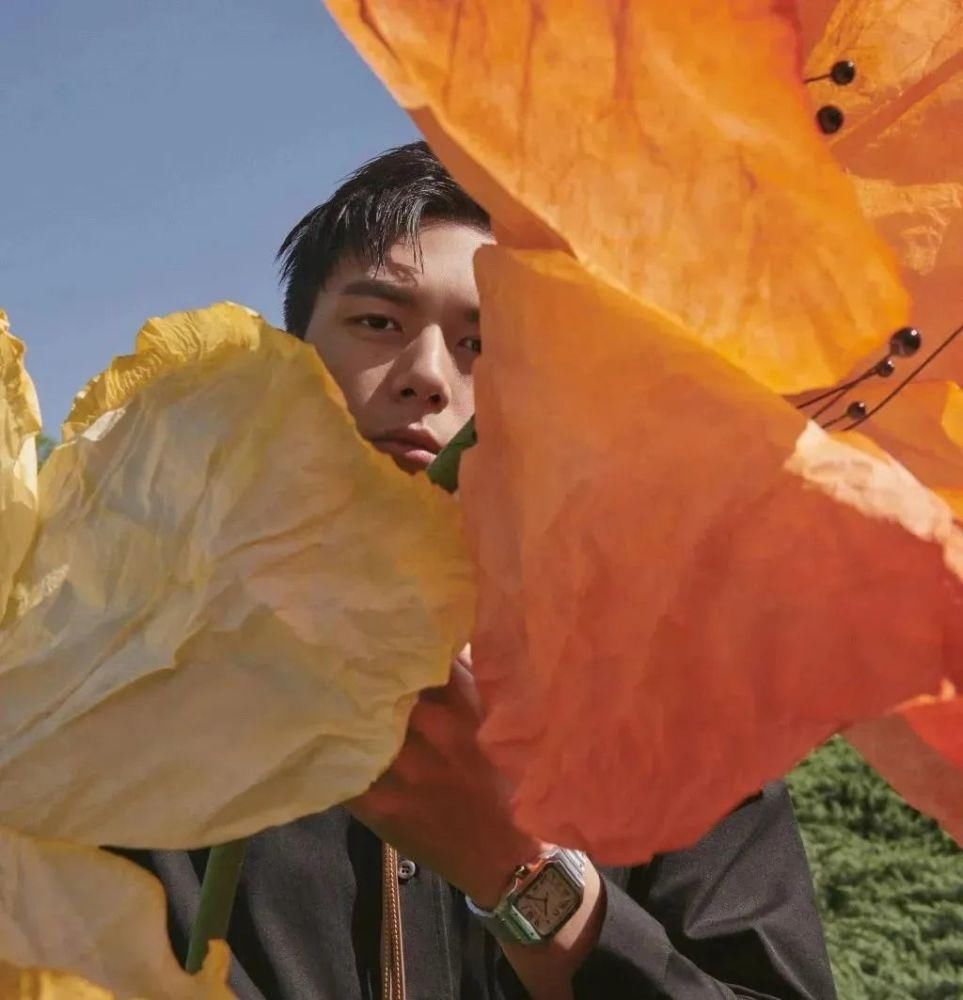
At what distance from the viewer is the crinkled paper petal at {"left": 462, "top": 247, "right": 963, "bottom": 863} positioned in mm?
211

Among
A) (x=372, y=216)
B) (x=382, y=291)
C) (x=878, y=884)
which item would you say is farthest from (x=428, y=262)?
(x=878, y=884)

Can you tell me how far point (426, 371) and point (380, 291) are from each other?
0.17 metres

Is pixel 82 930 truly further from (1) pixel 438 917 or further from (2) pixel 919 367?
(1) pixel 438 917

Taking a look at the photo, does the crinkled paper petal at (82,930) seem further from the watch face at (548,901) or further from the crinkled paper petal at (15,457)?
the watch face at (548,901)

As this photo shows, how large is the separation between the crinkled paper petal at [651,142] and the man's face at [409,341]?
0.69 m

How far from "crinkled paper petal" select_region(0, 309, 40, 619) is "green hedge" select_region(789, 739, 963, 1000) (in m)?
3.17

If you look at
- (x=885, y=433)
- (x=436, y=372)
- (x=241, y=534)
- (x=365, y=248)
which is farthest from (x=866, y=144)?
(x=365, y=248)

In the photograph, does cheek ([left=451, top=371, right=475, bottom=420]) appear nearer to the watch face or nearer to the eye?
the eye

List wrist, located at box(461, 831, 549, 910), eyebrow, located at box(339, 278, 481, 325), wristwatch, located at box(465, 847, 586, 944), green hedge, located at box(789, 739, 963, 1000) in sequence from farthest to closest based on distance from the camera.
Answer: green hedge, located at box(789, 739, 963, 1000) < eyebrow, located at box(339, 278, 481, 325) < wristwatch, located at box(465, 847, 586, 944) < wrist, located at box(461, 831, 549, 910)

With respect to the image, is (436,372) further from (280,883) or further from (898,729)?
(898,729)

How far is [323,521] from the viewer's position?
0.24 meters

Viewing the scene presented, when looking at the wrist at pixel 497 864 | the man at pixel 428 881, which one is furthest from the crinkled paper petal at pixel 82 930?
the man at pixel 428 881

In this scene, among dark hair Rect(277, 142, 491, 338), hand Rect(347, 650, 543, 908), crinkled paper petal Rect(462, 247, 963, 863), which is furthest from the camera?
dark hair Rect(277, 142, 491, 338)

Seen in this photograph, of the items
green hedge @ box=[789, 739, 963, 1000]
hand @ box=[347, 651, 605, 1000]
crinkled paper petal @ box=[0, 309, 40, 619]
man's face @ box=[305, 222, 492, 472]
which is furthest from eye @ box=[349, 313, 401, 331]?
green hedge @ box=[789, 739, 963, 1000]
